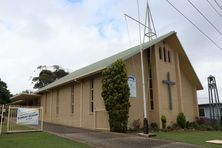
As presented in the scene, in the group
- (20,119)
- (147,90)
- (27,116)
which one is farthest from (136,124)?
(20,119)

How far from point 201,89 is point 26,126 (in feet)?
68.6

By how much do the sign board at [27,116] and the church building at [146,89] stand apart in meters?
5.26

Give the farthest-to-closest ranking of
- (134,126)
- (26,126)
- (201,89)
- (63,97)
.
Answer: (201,89)
(63,97)
(134,126)
(26,126)

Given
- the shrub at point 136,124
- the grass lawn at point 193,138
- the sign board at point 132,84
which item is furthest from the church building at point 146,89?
the grass lawn at point 193,138

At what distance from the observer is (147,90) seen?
915 inches

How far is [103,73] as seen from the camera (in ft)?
63.3

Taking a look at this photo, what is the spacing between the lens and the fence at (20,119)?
53.4 ft

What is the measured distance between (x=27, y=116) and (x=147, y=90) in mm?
10634

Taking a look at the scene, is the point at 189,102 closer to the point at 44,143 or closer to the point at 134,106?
the point at 134,106

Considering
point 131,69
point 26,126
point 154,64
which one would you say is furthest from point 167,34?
point 26,126

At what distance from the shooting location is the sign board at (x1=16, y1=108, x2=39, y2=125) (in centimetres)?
1664

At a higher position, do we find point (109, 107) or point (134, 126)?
point (109, 107)

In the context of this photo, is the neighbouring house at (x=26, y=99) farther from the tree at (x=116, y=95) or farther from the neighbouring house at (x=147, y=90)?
the tree at (x=116, y=95)

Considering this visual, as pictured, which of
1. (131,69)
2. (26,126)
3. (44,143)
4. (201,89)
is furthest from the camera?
(201,89)
